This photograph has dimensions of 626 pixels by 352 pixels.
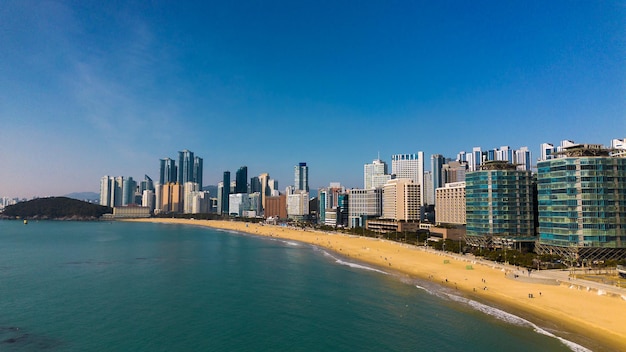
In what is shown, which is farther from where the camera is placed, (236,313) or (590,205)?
(590,205)

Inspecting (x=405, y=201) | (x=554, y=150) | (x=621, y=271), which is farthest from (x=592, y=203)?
(x=405, y=201)

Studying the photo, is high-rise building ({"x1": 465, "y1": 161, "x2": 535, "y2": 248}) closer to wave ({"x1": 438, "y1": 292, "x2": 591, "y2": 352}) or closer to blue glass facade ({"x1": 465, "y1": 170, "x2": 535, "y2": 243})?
blue glass facade ({"x1": 465, "y1": 170, "x2": 535, "y2": 243})

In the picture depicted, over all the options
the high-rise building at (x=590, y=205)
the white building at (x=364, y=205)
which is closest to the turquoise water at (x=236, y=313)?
the high-rise building at (x=590, y=205)

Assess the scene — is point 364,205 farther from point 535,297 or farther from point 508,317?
point 508,317

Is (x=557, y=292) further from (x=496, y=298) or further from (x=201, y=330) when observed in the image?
(x=201, y=330)

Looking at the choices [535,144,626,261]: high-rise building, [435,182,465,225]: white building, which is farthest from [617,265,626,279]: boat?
[435,182,465,225]: white building

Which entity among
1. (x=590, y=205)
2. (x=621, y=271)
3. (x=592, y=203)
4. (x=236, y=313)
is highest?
(x=592, y=203)
